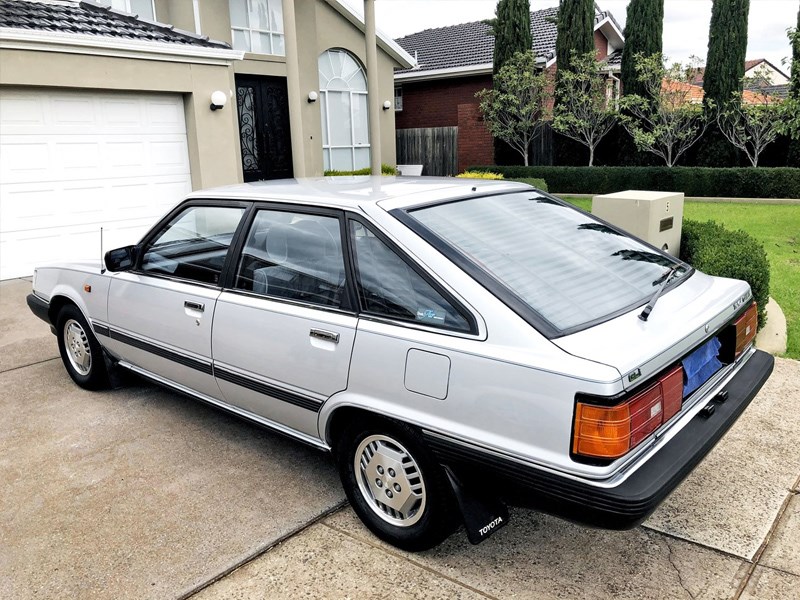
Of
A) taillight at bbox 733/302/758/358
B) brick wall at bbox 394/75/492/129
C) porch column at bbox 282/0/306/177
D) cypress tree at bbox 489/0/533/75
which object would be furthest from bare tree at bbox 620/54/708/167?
taillight at bbox 733/302/758/358

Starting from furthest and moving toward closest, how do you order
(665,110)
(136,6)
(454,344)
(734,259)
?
1. (665,110)
2. (136,6)
3. (734,259)
4. (454,344)

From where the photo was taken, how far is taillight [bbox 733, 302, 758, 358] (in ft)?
10.7

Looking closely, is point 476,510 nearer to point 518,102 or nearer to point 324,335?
Result: point 324,335

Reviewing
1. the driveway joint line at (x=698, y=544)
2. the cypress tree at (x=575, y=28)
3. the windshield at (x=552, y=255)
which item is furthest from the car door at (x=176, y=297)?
the cypress tree at (x=575, y=28)

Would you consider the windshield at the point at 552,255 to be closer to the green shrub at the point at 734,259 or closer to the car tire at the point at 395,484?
the car tire at the point at 395,484

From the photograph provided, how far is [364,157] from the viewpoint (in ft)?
54.7

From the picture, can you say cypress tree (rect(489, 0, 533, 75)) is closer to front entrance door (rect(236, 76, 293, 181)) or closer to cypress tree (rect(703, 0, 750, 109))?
cypress tree (rect(703, 0, 750, 109))

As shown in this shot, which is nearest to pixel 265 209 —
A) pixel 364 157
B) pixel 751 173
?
pixel 364 157

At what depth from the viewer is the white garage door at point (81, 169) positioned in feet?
29.0

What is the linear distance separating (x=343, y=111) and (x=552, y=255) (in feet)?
44.5

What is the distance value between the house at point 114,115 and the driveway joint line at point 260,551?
24.8ft

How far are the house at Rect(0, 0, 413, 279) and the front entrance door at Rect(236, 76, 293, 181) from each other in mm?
Answer: 39

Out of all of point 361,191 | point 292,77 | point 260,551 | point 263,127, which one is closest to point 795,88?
point 292,77

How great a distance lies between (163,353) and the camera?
4.10 meters
